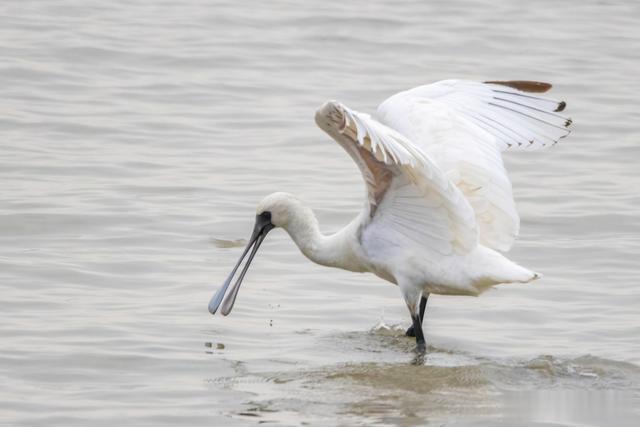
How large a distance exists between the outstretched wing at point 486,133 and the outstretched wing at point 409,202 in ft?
1.21

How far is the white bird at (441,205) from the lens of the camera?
26.6 feet

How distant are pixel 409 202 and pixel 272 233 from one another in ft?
9.67

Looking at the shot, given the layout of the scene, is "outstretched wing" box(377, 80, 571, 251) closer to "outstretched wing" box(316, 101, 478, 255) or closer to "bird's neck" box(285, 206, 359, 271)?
"outstretched wing" box(316, 101, 478, 255)

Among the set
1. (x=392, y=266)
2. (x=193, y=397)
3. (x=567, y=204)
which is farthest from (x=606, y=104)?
(x=193, y=397)

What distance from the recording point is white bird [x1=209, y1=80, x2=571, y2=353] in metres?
8.11

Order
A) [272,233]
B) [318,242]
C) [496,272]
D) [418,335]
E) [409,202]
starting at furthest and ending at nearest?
[272,233] < [318,242] < [418,335] < [409,202] < [496,272]

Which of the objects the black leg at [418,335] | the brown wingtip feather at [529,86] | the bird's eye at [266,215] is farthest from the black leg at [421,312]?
the brown wingtip feather at [529,86]

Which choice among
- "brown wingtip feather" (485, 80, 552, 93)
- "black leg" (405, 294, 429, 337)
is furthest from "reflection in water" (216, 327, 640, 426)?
"brown wingtip feather" (485, 80, 552, 93)

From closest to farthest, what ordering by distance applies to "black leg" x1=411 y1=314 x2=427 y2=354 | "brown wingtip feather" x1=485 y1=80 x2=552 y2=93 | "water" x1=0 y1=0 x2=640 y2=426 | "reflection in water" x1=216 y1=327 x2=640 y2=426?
"reflection in water" x1=216 y1=327 x2=640 y2=426, "water" x1=0 y1=0 x2=640 y2=426, "black leg" x1=411 y1=314 x2=427 y2=354, "brown wingtip feather" x1=485 y1=80 x2=552 y2=93

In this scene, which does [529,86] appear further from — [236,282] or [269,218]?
[236,282]

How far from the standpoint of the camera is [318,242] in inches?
337

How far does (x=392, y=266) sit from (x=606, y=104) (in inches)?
323

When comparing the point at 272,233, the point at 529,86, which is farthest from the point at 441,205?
the point at 272,233

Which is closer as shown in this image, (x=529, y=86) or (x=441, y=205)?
(x=441, y=205)
